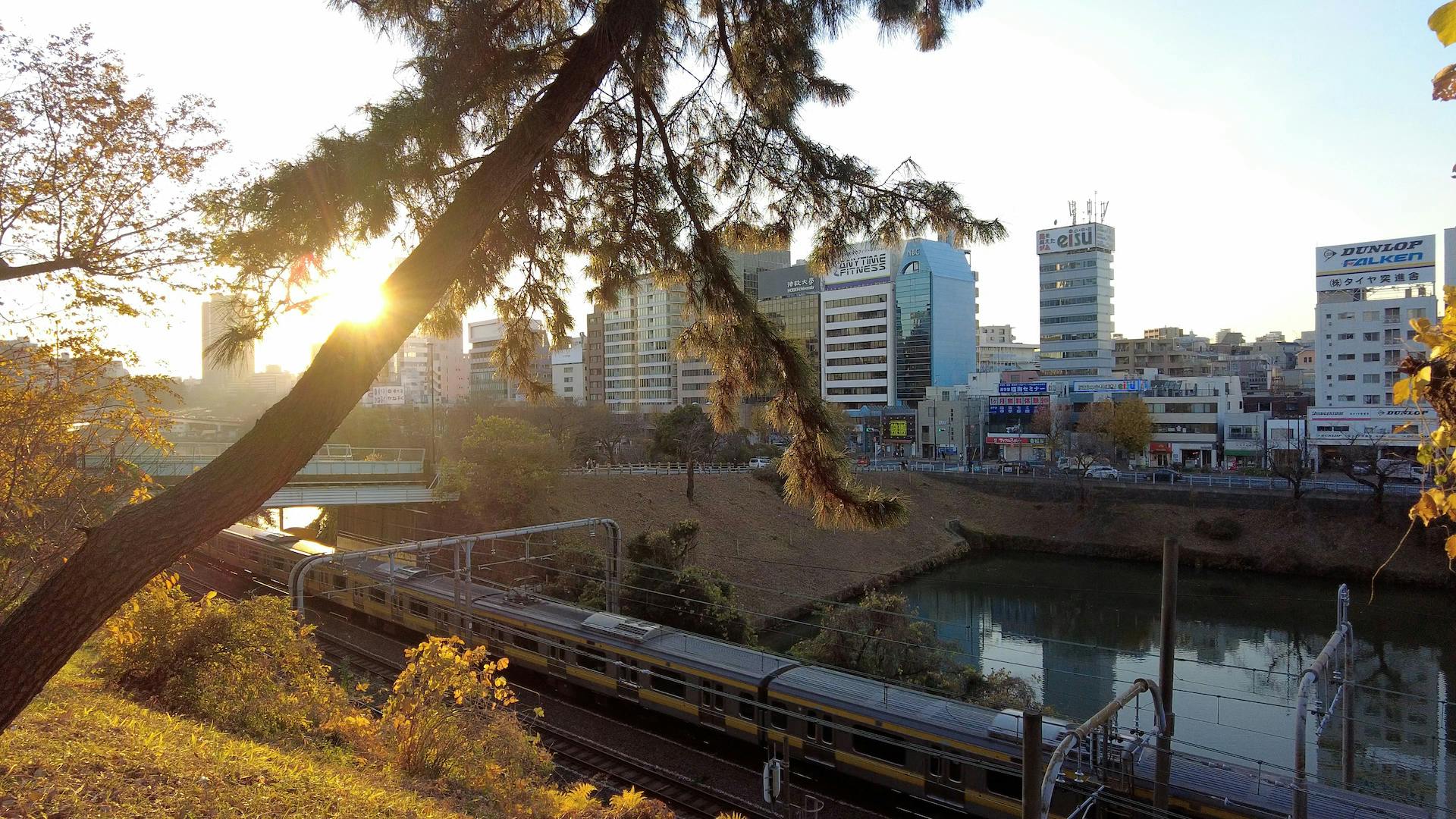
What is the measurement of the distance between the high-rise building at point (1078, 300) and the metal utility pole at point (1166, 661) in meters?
38.8

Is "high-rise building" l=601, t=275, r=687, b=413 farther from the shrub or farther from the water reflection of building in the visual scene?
the water reflection of building

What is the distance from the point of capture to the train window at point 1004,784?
21.5 feet

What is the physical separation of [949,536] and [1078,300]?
23123mm

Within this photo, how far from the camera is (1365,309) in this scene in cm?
2930

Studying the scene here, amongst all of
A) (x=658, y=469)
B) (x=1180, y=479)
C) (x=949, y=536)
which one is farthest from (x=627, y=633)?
(x=1180, y=479)

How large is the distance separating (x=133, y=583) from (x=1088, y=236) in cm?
4589

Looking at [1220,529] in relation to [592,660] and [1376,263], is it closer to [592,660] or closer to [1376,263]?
[1376,263]

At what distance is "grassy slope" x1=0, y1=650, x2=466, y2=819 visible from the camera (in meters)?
3.25

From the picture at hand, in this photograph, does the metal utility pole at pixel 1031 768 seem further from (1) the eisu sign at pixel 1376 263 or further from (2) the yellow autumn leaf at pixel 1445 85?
(1) the eisu sign at pixel 1376 263

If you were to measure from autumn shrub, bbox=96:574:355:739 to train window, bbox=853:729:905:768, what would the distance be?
426 centimetres

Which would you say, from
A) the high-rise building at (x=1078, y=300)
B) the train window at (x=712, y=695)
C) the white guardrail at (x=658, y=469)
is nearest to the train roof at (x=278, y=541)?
the white guardrail at (x=658, y=469)

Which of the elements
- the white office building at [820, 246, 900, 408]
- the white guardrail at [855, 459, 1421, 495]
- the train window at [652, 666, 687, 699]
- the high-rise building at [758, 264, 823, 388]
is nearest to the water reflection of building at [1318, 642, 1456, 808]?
the train window at [652, 666, 687, 699]

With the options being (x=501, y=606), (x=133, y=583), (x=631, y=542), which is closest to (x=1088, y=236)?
(x=631, y=542)

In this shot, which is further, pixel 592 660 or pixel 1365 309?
pixel 1365 309
